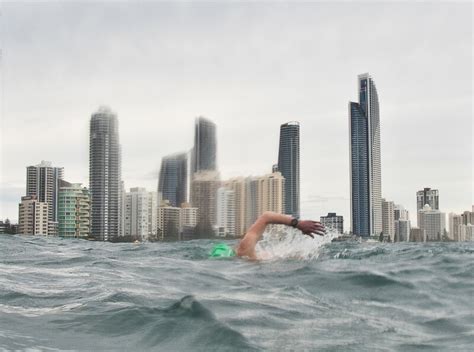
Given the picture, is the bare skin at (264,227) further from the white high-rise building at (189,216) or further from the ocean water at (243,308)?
the white high-rise building at (189,216)

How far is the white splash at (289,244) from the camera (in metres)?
12.8

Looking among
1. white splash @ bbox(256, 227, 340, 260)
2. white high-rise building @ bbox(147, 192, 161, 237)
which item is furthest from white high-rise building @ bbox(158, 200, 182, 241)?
white splash @ bbox(256, 227, 340, 260)

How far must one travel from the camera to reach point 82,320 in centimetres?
605

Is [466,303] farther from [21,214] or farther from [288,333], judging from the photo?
[21,214]

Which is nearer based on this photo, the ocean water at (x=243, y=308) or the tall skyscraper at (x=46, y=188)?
the ocean water at (x=243, y=308)

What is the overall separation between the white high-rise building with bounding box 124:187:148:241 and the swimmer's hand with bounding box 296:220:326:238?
278ft

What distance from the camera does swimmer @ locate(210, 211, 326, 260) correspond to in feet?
33.2

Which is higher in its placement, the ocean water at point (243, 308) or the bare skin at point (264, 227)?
the bare skin at point (264, 227)

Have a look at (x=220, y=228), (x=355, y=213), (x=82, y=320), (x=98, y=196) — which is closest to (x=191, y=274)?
(x=82, y=320)

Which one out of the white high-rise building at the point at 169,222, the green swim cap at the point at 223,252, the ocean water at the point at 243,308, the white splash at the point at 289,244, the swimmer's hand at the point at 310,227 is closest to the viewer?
the ocean water at the point at 243,308

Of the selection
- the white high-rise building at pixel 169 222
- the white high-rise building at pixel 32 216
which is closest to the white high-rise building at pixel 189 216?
the white high-rise building at pixel 169 222

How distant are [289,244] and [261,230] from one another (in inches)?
116

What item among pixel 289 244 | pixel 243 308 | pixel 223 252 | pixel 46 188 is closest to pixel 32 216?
pixel 46 188

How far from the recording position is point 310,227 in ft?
33.1
